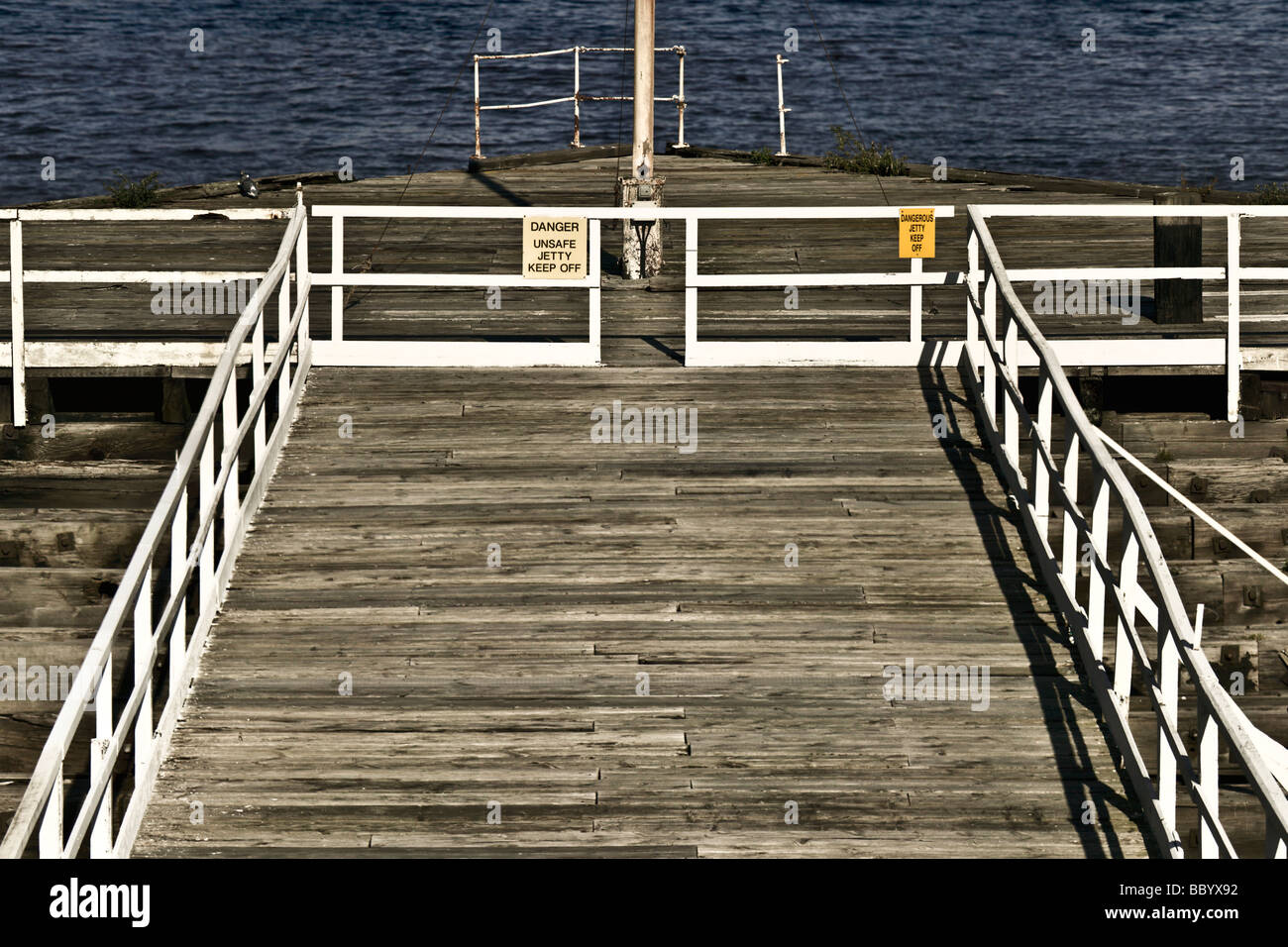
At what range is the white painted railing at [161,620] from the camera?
754 centimetres

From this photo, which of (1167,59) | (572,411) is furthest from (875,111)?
(572,411)

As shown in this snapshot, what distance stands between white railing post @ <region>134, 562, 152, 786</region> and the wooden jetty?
0.71 feet

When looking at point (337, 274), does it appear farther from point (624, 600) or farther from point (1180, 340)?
Result: point (1180, 340)

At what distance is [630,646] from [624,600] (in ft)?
1.69

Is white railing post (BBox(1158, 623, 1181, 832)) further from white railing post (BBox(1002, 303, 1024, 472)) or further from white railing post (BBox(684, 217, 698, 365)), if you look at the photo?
white railing post (BBox(684, 217, 698, 365))

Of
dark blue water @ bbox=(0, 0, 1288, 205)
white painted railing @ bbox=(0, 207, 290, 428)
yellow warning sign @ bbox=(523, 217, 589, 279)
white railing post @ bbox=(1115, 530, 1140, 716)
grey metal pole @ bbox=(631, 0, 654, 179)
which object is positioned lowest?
white railing post @ bbox=(1115, 530, 1140, 716)

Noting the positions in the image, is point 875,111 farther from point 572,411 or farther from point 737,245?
point 572,411

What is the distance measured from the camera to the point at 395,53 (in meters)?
67.7

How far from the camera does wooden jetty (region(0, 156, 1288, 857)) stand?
8.87 metres

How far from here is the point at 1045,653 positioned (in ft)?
33.4

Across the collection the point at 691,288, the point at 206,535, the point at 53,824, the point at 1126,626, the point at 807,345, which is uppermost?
the point at 691,288

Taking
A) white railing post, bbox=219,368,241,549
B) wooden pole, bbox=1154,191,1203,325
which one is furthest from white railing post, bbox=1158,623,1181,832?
wooden pole, bbox=1154,191,1203,325

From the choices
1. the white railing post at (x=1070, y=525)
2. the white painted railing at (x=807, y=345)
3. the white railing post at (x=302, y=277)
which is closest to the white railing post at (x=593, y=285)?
the white painted railing at (x=807, y=345)

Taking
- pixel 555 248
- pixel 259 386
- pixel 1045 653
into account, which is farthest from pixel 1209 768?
pixel 555 248
